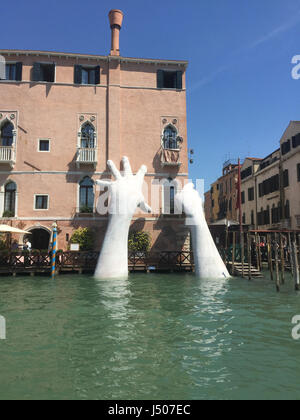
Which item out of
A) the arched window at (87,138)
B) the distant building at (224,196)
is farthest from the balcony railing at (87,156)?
the distant building at (224,196)

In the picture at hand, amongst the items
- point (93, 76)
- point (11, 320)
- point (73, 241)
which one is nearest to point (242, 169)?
point (93, 76)

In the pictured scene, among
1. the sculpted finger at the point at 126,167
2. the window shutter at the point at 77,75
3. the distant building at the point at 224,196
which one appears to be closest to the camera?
the sculpted finger at the point at 126,167

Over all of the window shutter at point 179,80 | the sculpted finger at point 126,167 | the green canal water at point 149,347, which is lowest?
the green canal water at point 149,347

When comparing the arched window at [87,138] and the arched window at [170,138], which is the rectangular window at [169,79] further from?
the arched window at [87,138]

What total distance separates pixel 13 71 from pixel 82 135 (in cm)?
629

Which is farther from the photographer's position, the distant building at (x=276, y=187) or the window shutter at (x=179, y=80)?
the distant building at (x=276, y=187)

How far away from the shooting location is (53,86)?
71.8 feet

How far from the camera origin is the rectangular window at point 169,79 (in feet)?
74.3

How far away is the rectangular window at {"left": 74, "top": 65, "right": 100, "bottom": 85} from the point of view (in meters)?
22.0

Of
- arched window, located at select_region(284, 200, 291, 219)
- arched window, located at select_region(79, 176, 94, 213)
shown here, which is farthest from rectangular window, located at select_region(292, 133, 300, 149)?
arched window, located at select_region(79, 176, 94, 213)

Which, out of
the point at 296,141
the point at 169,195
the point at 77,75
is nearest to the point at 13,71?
the point at 77,75

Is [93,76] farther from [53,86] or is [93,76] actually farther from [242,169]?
[242,169]

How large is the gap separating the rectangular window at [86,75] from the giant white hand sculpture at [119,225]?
23.1ft

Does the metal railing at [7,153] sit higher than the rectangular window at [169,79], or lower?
lower
